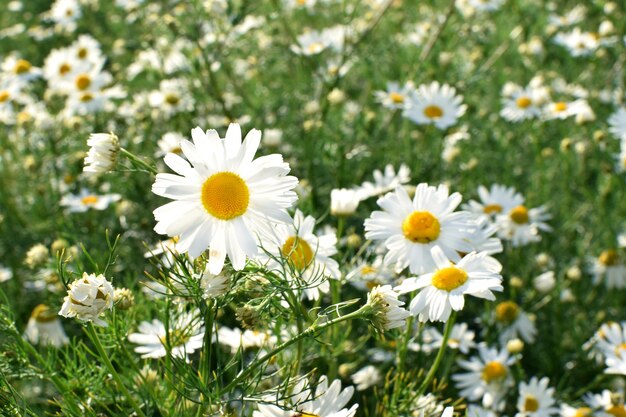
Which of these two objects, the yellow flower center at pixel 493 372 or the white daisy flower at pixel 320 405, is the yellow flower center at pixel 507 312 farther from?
the white daisy flower at pixel 320 405

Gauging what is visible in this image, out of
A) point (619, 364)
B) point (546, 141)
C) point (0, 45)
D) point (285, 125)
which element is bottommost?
point (619, 364)

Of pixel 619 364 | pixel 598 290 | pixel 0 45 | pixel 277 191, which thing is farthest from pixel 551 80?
pixel 0 45

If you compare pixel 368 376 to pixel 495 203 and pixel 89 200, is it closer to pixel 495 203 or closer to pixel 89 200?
pixel 495 203

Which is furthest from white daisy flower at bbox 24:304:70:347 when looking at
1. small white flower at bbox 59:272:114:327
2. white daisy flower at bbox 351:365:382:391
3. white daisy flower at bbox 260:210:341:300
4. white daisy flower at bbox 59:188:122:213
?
small white flower at bbox 59:272:114:327

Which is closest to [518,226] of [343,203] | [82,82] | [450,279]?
[343,203]

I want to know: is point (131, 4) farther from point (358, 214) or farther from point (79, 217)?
point (358, 214)
